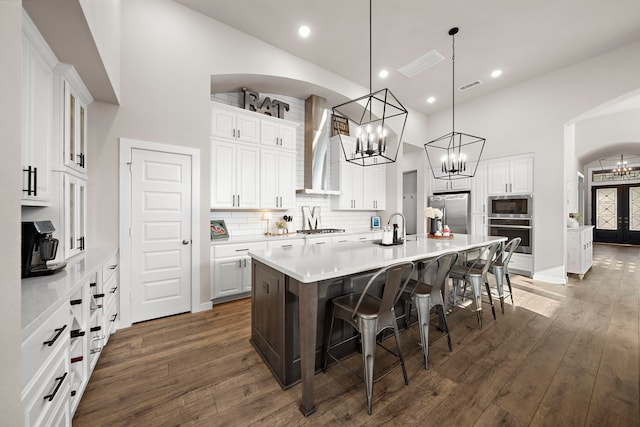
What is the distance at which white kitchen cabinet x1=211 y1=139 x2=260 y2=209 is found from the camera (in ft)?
12.2

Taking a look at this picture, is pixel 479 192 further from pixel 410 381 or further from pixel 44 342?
pixel 44 342

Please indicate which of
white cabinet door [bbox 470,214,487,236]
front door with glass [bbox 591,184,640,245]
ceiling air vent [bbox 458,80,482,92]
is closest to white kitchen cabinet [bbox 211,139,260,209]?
ceiling air vent [bbox 458,80,482,92]

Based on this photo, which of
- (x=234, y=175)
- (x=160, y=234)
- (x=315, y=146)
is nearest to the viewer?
(x=160, y=234)

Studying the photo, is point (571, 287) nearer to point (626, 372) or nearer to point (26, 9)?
point (626, 372)

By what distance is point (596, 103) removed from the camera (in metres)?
4.20

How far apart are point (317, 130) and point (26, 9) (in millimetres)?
3752

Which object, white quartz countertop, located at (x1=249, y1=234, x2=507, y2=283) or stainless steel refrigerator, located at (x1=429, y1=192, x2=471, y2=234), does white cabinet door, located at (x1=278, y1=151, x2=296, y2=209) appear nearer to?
white quartz countertop, located at (x1=249, y1=234, x2=507, y2=283)

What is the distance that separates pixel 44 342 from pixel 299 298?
4.01 ft

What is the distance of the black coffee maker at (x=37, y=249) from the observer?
164 centimetres

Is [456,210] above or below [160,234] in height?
above

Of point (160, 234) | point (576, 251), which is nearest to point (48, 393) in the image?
point (160, 234)

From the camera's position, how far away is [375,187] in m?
5.89

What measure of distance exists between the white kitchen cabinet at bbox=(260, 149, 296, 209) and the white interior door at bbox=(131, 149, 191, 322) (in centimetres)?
121

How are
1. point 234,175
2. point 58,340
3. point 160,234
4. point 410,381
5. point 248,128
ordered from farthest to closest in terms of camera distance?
1. point 248,128
2. point 234,175
3. point 160,234
4. point 410,381
5. point 58,340
